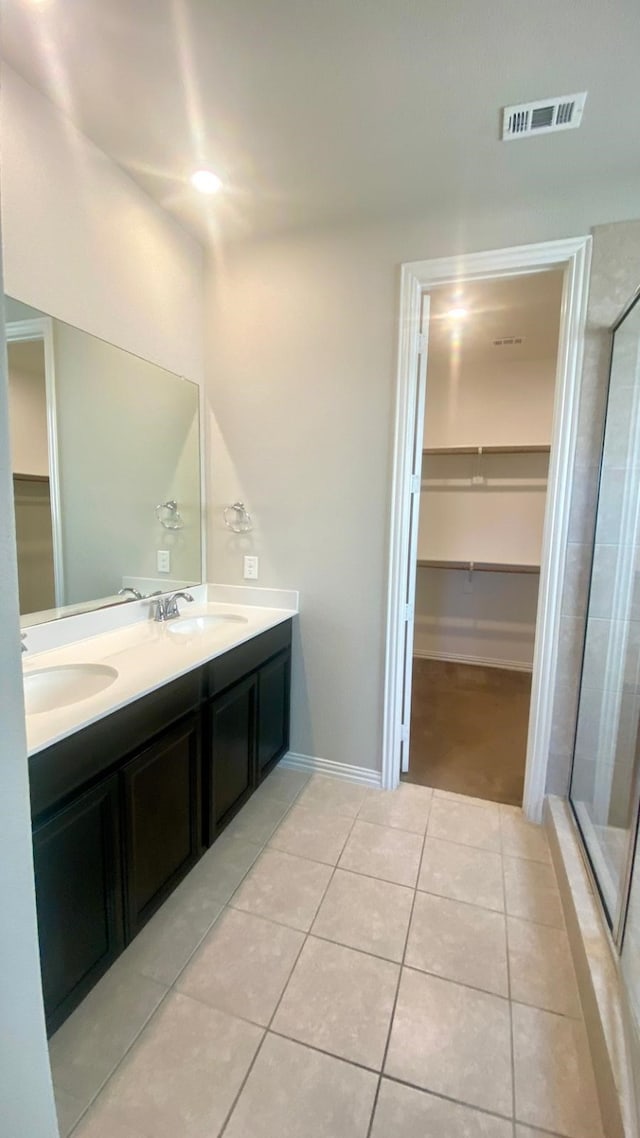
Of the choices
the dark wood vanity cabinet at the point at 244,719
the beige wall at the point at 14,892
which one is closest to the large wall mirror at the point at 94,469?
the dark wood vanity cabinet at the point at 244,719

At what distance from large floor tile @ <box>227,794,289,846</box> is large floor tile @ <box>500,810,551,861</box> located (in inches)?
38.6

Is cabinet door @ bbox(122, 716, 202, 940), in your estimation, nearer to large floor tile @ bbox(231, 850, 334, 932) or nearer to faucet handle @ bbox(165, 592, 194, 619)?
large floor tile @ bbox(231, 850, 334, 932)

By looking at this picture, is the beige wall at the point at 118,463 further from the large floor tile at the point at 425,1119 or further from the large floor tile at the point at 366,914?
the large floor tile at the point at 425,1119

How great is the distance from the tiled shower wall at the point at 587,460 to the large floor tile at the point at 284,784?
1172 mm

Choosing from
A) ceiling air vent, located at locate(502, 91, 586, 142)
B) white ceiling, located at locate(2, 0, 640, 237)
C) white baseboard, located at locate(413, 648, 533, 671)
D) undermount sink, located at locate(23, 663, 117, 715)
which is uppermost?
white ceiling, located at locate(2, 0, 640, 237)

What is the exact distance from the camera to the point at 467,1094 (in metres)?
1.14

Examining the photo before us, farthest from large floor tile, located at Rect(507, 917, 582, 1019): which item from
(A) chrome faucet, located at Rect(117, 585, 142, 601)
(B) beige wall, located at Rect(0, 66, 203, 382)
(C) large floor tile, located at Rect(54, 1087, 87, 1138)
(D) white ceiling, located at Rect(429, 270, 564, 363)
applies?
(B) beige wall, located at Rect(0, 66, 203, 382)

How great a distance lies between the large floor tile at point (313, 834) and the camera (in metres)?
1.92

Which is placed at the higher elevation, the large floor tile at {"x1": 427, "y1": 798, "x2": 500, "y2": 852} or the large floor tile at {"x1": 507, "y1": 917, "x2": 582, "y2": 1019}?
the large floor tile at {"x1": 427, "y1": 798, "x2": 500, "y2": 852}

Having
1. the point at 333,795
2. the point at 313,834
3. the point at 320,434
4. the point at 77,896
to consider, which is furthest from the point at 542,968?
the point at 320,434

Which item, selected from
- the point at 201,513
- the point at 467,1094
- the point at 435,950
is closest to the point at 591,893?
the point at 435,950

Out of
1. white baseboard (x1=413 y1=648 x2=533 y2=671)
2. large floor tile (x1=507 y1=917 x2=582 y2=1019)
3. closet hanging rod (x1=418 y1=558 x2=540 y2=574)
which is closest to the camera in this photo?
large floor tile (x1=507 y1=917 x2=582 y2=1019)

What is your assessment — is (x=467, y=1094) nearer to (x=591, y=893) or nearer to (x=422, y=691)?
(x=591, y=893)

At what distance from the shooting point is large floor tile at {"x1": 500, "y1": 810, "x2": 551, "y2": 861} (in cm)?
196
